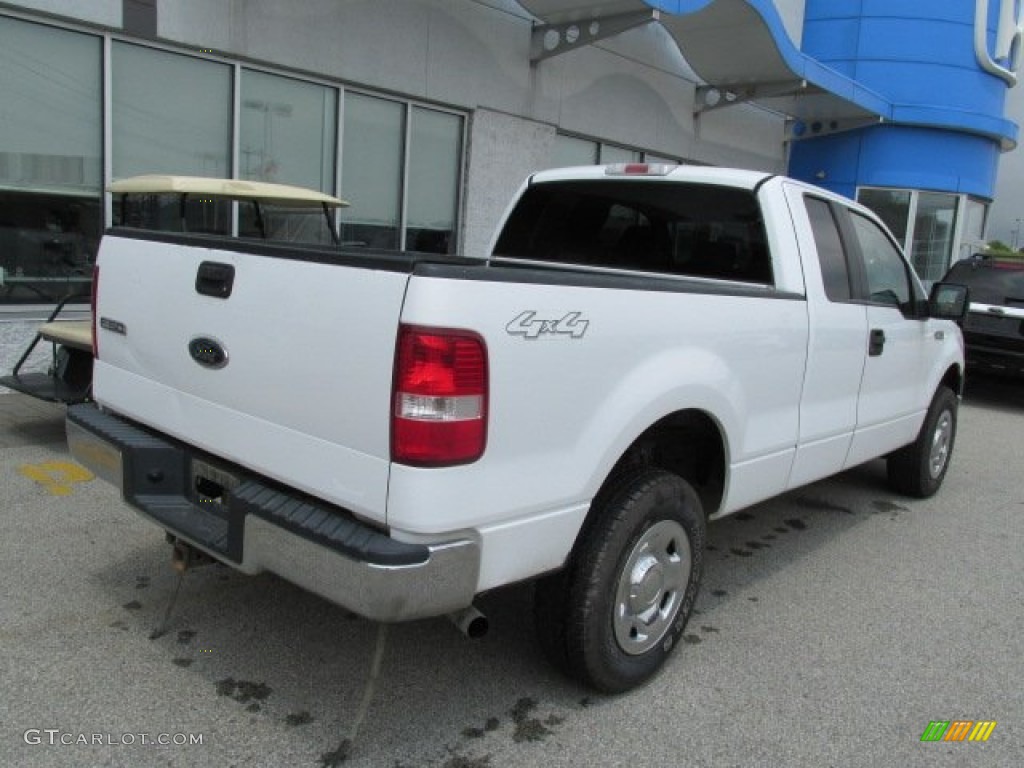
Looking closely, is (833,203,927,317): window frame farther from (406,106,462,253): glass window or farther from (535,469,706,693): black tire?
(406,106,462,253): glass window

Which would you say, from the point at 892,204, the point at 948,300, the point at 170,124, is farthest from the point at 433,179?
the point at 892,204

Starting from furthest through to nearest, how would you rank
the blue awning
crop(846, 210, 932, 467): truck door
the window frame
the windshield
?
Result: 1. the windshield
2. the blue awning
3. crop(846, 210, 932, 467): truck door
4. the window frame

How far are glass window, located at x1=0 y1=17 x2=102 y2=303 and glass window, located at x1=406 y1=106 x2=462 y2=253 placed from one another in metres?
3.52

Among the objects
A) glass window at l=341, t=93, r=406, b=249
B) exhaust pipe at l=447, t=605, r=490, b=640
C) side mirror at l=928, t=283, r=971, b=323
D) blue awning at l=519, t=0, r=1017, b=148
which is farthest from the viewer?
blue awning at l=519, t=0, r=1017, b=148

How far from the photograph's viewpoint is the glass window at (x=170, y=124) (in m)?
7.67

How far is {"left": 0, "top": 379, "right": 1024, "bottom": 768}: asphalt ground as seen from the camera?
278cm

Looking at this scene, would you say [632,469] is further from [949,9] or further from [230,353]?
[949,9]

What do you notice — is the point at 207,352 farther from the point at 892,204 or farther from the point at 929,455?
the point at 892,204

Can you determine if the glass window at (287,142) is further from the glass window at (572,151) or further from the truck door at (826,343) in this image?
the truck door at (826,343)

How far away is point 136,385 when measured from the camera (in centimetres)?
322

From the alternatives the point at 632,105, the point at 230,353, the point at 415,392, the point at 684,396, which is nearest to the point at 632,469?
the point at 684,396

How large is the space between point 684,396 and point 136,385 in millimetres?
1985

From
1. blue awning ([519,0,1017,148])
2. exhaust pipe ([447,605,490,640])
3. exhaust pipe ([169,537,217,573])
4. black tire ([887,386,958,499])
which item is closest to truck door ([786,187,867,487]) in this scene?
black tire ([887,386,958,499])

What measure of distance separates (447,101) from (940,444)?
→ 6560 millimetres
